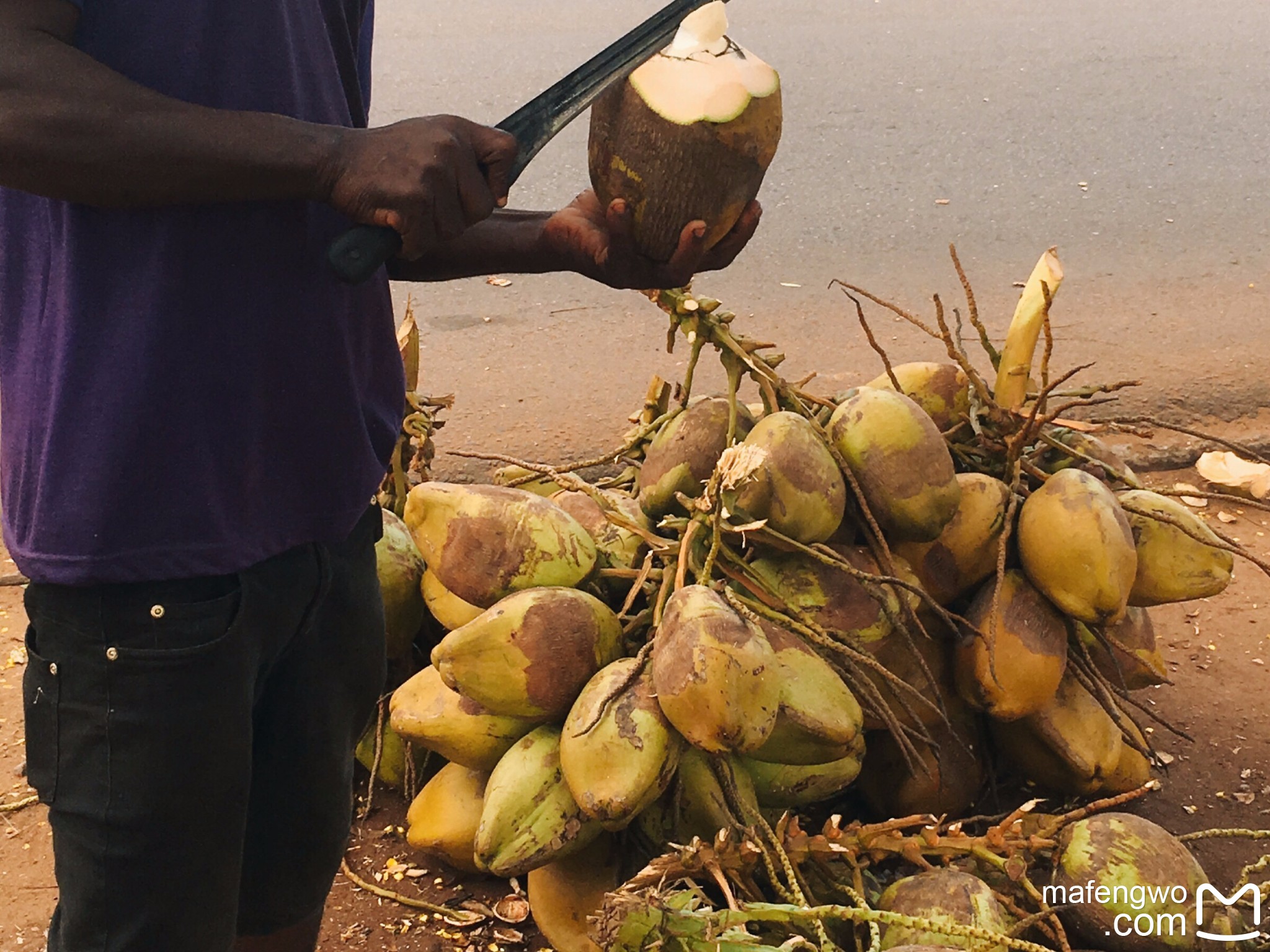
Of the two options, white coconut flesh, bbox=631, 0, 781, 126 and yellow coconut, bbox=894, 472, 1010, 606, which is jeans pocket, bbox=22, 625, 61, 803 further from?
yellow coconut, bbox=894, 472, 1010, 606

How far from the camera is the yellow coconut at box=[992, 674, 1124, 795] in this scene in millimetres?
2162

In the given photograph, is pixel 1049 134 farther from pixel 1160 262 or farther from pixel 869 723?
pixel 869 723

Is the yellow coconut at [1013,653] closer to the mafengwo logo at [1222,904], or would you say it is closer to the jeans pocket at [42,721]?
the mafengwo logo at [1222,904]

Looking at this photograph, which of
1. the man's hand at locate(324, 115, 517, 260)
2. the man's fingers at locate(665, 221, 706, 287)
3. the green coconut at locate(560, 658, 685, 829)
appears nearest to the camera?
the man's hand at locate(324, 115, 517, 260)

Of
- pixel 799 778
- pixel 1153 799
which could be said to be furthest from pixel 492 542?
pixel 1153 799

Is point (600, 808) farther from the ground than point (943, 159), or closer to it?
closer to it

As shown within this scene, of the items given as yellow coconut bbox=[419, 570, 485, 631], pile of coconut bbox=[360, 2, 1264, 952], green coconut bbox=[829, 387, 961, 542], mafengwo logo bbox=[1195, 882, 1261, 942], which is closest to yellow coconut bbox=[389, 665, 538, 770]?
Answer: pile of coconut bbox=[360, 2, 1264, 952]

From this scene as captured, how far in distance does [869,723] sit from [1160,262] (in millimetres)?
3535

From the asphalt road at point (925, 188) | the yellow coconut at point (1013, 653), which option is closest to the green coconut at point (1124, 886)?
the yellow coconut at point (1013, 653)

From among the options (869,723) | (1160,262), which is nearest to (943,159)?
(1160,262)

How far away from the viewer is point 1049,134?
20.4ft

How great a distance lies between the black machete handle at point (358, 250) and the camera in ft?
4.04

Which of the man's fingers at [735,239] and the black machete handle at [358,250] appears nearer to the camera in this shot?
the black machete handle at [358,250]

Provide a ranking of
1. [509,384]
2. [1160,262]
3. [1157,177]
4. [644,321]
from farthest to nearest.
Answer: [1157,177]
[1160,262]
[644,321]
[509,384]
